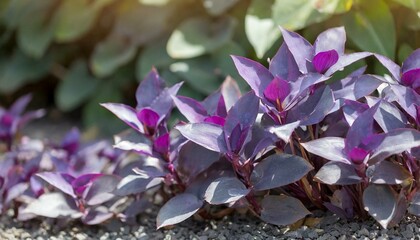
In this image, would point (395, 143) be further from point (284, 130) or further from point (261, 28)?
point (261, 28)

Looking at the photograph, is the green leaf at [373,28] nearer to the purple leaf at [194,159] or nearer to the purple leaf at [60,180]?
the purple leaf at [194,159]

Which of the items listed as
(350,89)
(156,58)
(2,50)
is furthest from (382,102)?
(2,50)

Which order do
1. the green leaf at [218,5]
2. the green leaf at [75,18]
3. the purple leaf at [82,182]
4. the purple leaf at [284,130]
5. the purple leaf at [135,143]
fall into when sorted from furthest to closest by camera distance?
the green leaf at [75,18] → the green leaf at [218,5] → the purple leaf at [82,182] → the purple leaf at [135,143] → the purple leaf at [284,130]

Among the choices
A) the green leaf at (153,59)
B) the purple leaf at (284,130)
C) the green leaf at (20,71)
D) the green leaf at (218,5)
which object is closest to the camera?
the purple leaf at (284,130)

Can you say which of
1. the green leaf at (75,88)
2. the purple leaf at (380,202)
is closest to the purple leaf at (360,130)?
the purple leaf at (380,202)

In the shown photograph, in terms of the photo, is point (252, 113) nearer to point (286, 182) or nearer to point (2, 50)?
point (286, 182)

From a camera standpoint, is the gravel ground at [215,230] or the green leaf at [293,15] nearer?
the gravel ground at [215,230]

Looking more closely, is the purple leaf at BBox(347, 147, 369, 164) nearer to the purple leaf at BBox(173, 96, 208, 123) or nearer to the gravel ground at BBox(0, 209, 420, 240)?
the gravel ground at BBox(0, 209, 420, 240)

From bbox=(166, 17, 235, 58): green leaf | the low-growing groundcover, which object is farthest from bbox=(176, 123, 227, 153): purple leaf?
bbox=(166, 17, 235, 58): green leaf
